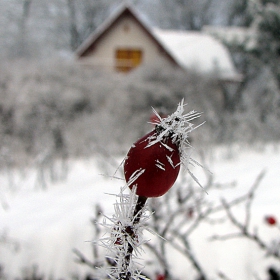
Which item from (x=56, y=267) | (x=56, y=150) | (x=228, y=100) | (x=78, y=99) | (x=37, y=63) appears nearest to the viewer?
(x=56, y=267)

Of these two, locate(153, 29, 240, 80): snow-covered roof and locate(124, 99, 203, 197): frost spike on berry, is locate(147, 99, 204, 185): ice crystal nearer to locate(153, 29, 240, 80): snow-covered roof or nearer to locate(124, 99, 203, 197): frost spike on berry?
locate(124, 99, 203, 197): frost spike on berry

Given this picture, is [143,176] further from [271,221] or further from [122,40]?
[122,40]

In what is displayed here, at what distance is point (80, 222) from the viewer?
1.83 metres

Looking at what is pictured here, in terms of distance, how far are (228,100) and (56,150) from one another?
756 centimetres

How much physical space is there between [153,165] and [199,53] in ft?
45.9

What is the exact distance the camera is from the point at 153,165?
0.34 meters

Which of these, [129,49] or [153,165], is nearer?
[153,165]

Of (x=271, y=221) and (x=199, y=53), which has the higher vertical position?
(x=199, y=53)

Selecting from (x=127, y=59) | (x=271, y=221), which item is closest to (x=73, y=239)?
(x=271, y=221)

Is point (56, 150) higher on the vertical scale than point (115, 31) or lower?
lower

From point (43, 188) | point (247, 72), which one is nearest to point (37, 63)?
point (43, 188)

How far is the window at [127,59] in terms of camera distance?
1280cm

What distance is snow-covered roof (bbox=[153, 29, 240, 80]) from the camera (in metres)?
12.1

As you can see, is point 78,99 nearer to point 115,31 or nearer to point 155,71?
point 155,71
